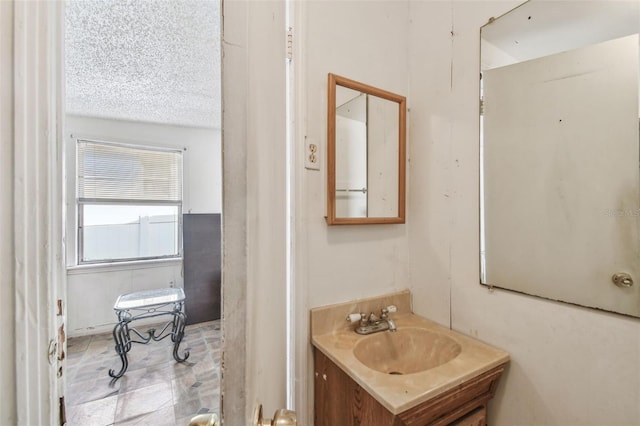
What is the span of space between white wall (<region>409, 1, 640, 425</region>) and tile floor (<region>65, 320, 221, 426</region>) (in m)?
1.53

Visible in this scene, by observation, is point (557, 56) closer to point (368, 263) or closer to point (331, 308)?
point (368, 263)

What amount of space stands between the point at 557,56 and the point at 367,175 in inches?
28.6

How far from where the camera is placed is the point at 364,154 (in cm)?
118

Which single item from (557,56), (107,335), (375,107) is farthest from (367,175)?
(107,335)

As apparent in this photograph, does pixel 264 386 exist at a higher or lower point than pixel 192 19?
lower

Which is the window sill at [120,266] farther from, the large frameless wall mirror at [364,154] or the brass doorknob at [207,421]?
the brass doorknob at [207,421]

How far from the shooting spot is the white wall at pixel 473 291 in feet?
2.50

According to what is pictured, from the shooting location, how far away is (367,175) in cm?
119

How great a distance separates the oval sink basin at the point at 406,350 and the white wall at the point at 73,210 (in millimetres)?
1873

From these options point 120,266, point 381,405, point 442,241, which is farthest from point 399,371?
point 120,266

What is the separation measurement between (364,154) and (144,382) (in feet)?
7.78

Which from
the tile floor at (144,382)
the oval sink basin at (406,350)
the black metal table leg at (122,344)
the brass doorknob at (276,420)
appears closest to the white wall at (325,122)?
the oval sink basin at (406,350)

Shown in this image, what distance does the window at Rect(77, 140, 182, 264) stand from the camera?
2.73 meters

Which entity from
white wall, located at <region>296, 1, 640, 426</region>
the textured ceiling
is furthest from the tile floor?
the textured ceiling
